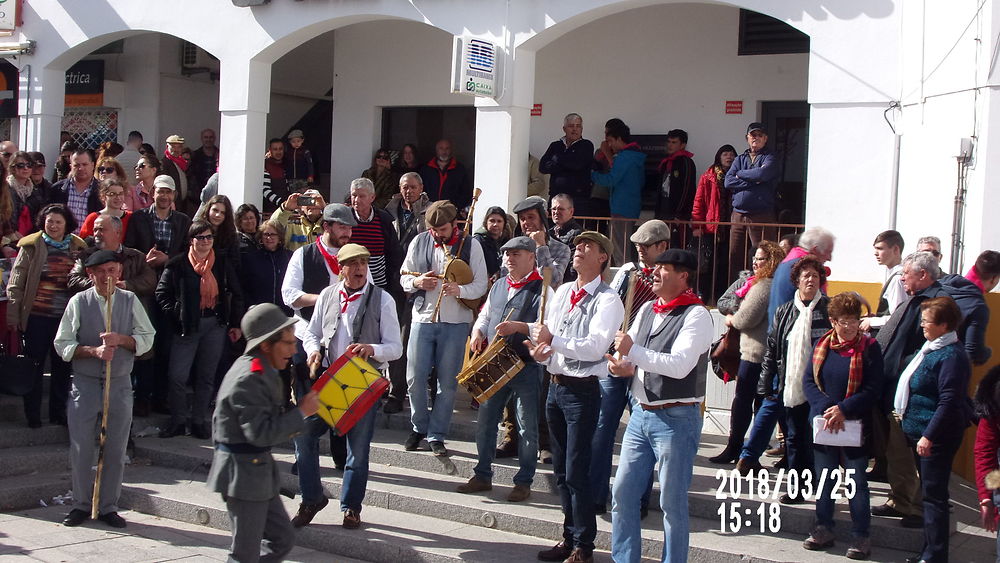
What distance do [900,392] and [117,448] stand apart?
17.2 feet

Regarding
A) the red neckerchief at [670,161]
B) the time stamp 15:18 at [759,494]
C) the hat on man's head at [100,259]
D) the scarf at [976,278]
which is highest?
the red neckerchief at [670,161]

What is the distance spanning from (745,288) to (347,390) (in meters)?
3.28

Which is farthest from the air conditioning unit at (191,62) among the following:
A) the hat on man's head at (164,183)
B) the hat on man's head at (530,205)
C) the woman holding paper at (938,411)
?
the woman holding paper at (938,411)

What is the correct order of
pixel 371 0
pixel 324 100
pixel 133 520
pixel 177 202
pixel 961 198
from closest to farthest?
pixel 133 520 → pixel 961 198 → pixel 371 0 → pixel 177 202 → pixel 324 100

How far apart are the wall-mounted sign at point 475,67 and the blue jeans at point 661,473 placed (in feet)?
18.2

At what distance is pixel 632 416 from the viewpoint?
19.8 feet

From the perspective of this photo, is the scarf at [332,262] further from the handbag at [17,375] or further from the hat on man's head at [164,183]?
the handbag at [17,375]

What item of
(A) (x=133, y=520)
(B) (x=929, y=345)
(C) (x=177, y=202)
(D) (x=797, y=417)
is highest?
(C) (x=177, y=202)

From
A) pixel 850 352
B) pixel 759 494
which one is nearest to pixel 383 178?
pixel 759 494

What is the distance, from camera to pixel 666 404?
228 inches

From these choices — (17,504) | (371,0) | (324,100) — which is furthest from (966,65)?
(324,100)

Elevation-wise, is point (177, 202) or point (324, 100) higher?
point (324, 100)

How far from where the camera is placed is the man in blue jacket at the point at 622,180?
38.3ft

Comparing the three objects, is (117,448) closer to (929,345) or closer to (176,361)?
(176,361)
